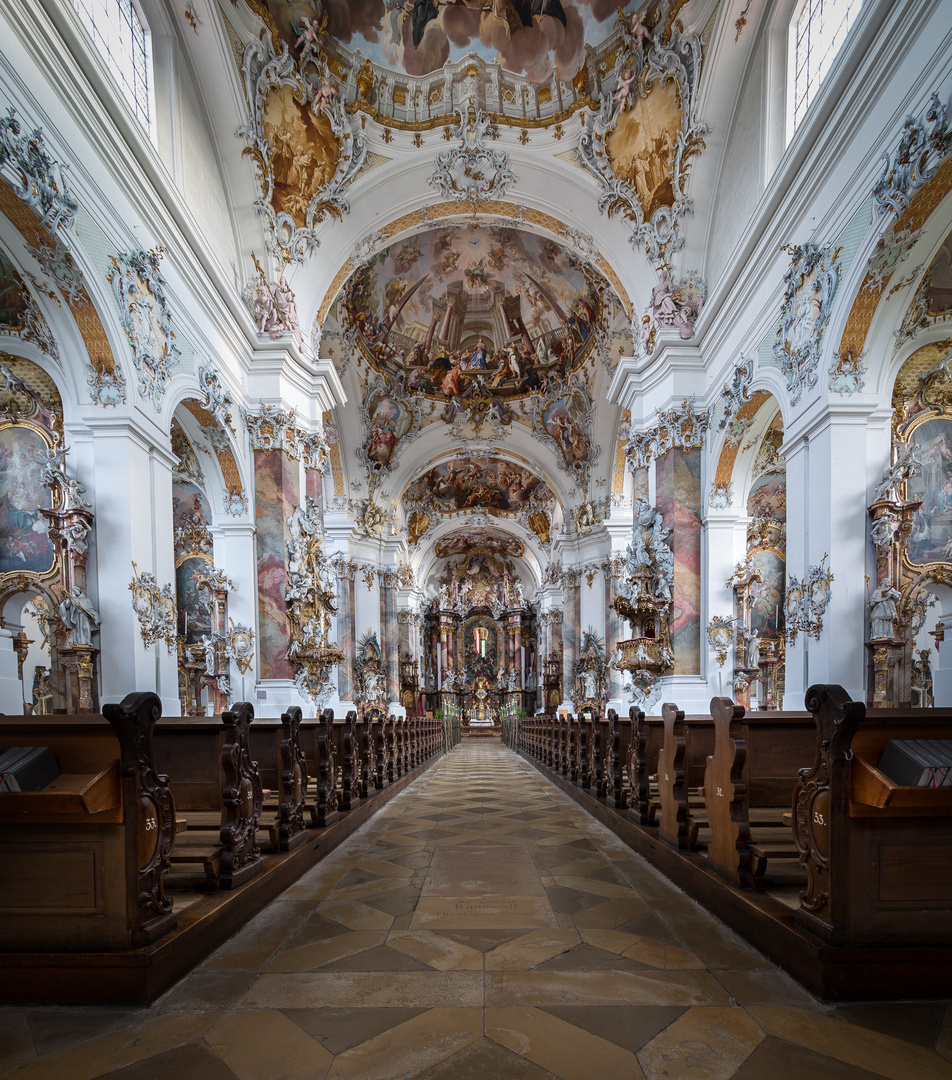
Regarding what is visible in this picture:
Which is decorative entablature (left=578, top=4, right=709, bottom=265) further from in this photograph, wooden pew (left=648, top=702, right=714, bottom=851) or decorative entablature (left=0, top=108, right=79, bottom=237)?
wooden pew (left=648, top=702, right=714, bottom=851)

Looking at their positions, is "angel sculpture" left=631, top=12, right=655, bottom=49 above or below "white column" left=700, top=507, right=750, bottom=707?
above

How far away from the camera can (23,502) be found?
9.37 m

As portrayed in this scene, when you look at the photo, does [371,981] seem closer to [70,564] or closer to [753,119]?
[70,564]

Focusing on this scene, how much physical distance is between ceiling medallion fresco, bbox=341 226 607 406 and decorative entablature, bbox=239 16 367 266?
3.63m

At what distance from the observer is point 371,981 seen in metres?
2.70

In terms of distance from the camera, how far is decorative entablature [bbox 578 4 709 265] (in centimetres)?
1079

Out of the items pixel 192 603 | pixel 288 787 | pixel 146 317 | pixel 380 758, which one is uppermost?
pixel 146 317

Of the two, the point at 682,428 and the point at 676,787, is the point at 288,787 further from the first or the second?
the point at 682,428

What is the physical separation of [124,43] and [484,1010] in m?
10.9

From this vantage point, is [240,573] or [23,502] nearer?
[23,502]

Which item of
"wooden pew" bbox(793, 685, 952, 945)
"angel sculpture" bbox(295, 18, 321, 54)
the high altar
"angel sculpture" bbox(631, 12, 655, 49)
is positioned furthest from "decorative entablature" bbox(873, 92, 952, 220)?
the high altar

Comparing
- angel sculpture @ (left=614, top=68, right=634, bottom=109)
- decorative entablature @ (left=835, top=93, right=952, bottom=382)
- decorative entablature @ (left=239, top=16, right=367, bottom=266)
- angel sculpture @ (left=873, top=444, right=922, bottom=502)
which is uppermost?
angel sculpture @ (left=614, top=68, right=634, bottom=109)

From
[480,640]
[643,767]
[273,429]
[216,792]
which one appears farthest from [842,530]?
[480,640]

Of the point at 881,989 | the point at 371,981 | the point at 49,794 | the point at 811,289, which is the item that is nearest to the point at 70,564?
the point at 49,794
